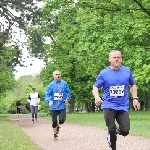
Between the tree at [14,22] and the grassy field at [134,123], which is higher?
the tree at [14,22]

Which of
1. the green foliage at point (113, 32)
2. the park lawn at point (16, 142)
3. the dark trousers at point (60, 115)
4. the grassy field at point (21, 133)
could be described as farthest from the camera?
the green foliage at point (113, 32)

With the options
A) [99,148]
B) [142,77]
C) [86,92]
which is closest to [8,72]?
[86,92]

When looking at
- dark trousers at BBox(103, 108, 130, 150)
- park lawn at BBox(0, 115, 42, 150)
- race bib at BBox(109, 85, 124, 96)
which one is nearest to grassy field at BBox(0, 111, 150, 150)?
park lawn at BBox(0, 115, 42, 150)

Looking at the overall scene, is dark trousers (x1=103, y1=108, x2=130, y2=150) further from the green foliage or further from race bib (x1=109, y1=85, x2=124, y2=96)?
the green foliage

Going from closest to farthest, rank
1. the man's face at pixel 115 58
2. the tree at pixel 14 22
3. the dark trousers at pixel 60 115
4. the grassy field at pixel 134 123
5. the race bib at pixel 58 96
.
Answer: the man's face at pixel 115 58
the race bib at pixel 58 96
the dark trousers at pixel 60 115
the grassy field at pixel 134 123
the tree at pixel 14 22

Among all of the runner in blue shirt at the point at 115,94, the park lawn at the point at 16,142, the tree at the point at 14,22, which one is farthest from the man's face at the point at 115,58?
the tree at the point at 14,22

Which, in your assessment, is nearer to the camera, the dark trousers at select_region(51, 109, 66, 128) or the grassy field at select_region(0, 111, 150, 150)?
the grassy field at select_region(0, 111, 150, 150)

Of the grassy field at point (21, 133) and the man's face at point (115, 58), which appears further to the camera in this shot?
the grassy field at point (21, 133)

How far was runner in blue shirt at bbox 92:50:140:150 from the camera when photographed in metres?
8.02

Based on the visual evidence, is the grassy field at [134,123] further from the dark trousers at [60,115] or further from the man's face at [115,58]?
the man's face at [115,58]

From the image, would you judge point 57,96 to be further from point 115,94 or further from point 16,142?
point 115,94

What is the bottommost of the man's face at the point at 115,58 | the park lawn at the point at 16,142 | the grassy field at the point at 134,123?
the park lawn at the point at 16,142

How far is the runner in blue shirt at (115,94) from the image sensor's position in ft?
26.3

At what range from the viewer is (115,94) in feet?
26.4
